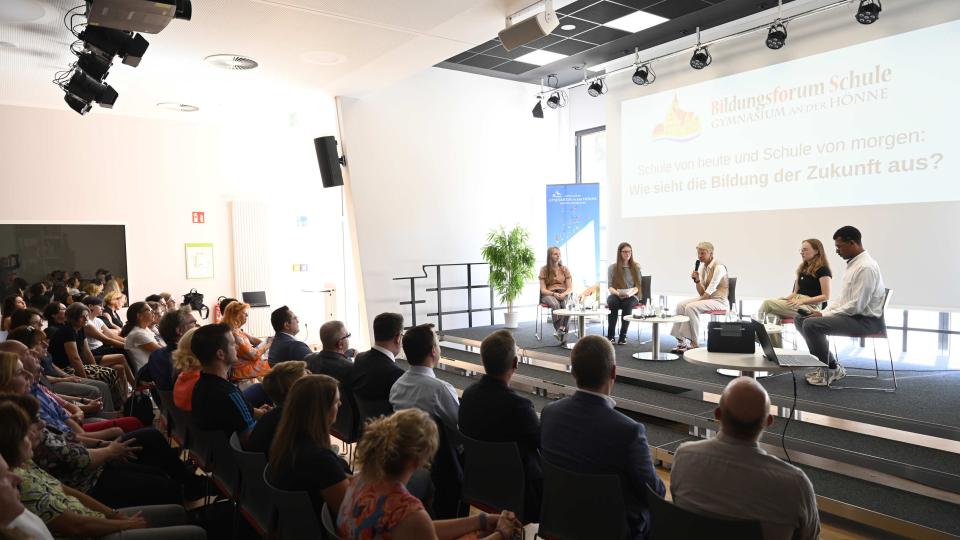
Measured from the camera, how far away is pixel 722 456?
82.4 inches

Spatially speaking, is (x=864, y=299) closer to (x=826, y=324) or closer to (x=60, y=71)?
(x=826, y=324)

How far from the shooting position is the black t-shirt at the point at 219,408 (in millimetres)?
3170

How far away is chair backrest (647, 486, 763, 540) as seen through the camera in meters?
1.83

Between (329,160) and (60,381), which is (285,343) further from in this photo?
(329,160)

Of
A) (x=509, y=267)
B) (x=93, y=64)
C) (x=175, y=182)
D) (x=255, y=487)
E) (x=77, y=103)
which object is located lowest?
(x=255, y=487)

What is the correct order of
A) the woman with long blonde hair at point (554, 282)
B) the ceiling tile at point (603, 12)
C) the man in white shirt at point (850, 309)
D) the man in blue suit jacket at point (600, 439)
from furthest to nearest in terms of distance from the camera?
the woman with long blonde hair at point (554, 282) → the ceiling tile at point (603, 12) → the man in white shirt at point (850, 309) → the man in blue suit jacket at point (600, 439)

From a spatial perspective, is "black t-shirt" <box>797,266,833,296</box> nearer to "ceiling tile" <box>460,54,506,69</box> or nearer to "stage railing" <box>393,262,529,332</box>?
"stage railing" <box>393,262,529,332</box>

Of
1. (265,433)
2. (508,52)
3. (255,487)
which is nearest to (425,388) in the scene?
(265,433)

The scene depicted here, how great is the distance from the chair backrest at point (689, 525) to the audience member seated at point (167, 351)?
3231 mm

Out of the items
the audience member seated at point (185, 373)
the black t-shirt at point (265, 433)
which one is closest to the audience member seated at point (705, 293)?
the audience member seated at point (185, 373)

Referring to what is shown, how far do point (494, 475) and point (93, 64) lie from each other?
555 centimetres

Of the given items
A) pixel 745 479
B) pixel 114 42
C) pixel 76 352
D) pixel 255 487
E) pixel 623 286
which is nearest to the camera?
pixel 745 479

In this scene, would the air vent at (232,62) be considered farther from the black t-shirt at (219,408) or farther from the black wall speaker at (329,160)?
the black t-shirt at (219,408)

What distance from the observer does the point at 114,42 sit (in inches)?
210
